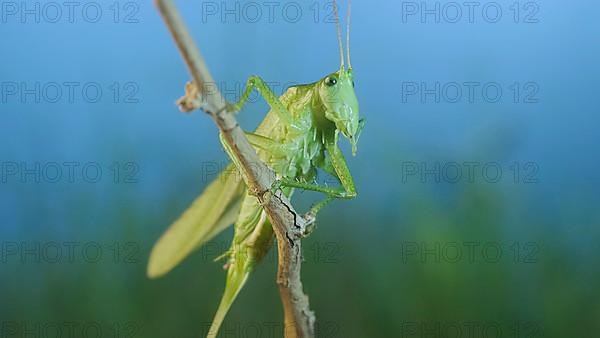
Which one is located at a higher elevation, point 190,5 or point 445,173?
point 190,5

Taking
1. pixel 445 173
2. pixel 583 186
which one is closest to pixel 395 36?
pixel 445 173

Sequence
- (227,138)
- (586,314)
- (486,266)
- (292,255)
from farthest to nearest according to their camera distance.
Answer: (486,266) → (586,314) → (292,255) → (227,138)

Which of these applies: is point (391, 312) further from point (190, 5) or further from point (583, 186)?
point (190, 5)
